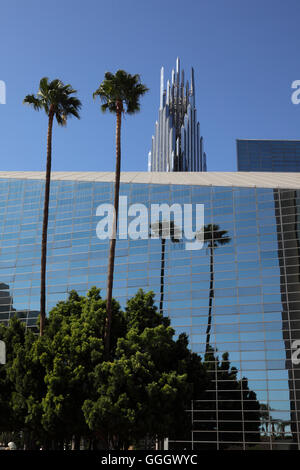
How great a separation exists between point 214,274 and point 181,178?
39.6 ft

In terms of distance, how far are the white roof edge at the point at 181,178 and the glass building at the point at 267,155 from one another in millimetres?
108462

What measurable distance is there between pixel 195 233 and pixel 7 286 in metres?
18.7

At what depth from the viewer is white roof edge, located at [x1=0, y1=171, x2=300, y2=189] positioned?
44.2 meters

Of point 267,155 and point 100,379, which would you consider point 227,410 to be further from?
point 267,155

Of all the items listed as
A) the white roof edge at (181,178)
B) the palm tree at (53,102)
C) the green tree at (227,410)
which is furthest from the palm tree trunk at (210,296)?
the palm tree at (53,102)

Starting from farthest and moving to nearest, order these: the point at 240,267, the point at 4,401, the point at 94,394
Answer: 1. the point at 240,267
2. the point at 4,401
3. the point at 94,394

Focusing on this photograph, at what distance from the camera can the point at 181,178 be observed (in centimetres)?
4931

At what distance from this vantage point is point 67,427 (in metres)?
27.1

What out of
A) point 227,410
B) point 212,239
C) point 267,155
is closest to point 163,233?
point 212,239

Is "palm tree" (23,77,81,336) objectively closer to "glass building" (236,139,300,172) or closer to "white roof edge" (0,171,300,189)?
"white roof edge" (0,171,300,189)

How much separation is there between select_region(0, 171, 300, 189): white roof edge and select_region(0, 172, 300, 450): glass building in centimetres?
19
